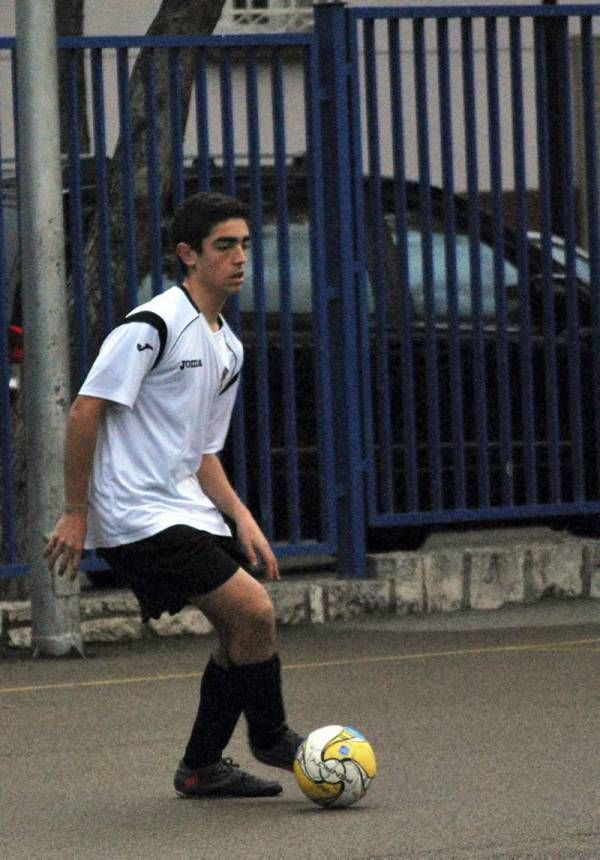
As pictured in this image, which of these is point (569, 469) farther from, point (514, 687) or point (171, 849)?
point (171, 849)

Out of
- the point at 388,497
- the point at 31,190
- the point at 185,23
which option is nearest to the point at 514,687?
the point at 388,497

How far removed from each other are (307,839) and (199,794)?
2.24 feet

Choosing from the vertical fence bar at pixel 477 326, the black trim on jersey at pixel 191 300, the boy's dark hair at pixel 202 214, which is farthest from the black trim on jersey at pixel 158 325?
the vertical fence bar at pixel 477 326

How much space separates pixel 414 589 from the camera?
10.3 metres

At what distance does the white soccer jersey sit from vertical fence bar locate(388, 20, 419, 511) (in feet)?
12.7

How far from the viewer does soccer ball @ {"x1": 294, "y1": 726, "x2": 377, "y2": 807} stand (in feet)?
20.7

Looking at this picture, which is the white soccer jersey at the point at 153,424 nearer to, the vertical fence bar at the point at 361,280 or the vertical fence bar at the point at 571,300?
the vertical fence bar at the point at 361,280

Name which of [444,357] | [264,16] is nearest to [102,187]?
[444,357]

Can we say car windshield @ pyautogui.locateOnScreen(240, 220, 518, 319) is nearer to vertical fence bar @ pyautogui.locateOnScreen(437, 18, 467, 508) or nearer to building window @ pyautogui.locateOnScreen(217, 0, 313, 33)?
vertical fence bar @ pyautogui.locateOnScreen(437, 18, 467, 508)

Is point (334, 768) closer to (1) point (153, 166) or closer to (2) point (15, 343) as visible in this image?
(2) point (15, 343)

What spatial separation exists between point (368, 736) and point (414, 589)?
2740mm

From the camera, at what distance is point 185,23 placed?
10625mm

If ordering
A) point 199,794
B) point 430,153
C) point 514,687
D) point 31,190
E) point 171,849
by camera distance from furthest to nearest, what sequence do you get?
1. point 430,153
2. point 31,190
3. point 514,687
4. point 199,794
5. point 171,849

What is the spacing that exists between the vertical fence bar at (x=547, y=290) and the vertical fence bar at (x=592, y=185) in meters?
0.18
